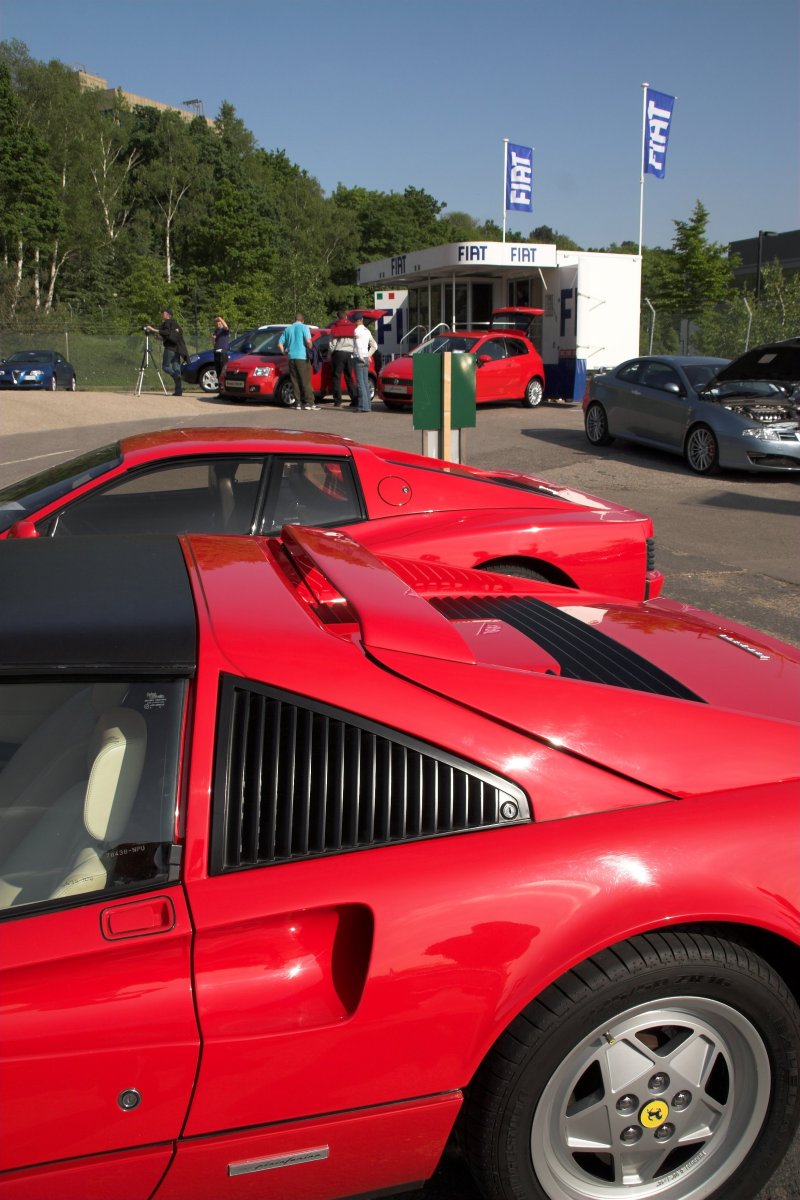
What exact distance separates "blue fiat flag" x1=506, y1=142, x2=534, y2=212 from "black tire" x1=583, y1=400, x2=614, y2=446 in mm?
18051

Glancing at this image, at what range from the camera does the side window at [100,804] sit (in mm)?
1817

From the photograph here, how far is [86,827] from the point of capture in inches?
76.2

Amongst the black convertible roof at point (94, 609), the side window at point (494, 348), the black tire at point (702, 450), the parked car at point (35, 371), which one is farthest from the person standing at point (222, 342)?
the black convertible roof at point (94, 609)

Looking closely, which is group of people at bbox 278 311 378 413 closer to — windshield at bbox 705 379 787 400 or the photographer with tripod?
the photographer with tripod

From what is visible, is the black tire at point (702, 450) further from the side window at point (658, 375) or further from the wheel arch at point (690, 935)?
the wheel arch at point (690, 935)

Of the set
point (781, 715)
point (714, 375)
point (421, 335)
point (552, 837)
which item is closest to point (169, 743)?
point (552, 837)

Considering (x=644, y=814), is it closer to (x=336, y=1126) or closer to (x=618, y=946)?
(x=618, y=946)

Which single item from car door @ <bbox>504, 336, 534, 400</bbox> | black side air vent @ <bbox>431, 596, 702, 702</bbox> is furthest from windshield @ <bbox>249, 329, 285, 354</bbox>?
Answer: black side air vent @ <bbox>431, 596, 702, 702</bbox>

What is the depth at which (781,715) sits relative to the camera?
2.40 metres

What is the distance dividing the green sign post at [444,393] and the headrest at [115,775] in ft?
22.1

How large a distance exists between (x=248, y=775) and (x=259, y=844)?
124mm

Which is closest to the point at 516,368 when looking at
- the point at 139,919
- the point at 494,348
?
the point at 494,348

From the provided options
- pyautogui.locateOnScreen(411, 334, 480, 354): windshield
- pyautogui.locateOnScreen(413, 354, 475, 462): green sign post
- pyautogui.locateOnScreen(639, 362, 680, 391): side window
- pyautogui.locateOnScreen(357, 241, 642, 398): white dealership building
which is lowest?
pyautogui.locateOnScreen(413, 354, 475, 462): green sign post

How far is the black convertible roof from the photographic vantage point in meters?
1.89
